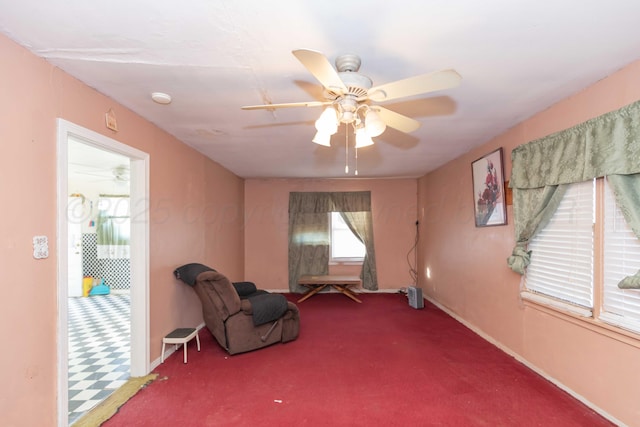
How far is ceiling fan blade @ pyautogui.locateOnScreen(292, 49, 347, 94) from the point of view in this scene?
1218 mm

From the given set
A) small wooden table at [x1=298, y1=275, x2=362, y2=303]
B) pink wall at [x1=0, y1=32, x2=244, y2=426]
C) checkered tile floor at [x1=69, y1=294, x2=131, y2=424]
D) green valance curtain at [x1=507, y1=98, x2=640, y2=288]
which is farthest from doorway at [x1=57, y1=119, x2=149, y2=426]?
green valance curtain at [x1=507, y1=98, x2=640, y2=288]

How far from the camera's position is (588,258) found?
222 centimetres

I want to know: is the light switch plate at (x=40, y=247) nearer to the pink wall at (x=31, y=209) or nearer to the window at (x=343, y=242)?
the pink wall at (x=31, y=209)

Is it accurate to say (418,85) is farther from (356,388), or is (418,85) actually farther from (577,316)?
(356,388)

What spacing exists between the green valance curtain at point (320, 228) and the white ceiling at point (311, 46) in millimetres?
3406

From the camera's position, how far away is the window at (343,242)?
6160 millimetres

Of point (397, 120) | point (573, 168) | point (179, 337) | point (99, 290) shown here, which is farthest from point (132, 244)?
point (99, 290)

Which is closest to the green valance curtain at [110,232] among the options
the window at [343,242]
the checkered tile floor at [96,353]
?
the checkered tile floor at [96,353]

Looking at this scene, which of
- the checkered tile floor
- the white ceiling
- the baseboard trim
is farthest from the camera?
the checkered tile floor

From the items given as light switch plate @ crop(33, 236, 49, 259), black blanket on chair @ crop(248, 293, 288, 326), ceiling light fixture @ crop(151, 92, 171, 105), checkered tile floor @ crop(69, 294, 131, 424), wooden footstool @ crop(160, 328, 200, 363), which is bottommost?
checkered tile floor @ crop(69, 294, 131, 424)

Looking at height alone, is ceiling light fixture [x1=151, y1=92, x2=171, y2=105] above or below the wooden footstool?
above

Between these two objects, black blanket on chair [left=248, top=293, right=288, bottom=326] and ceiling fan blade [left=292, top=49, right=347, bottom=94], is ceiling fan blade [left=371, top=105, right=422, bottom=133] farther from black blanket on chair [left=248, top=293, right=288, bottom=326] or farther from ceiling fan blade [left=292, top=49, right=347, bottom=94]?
black blanket on chair [left=248, top=293, right=288, bottom=326]

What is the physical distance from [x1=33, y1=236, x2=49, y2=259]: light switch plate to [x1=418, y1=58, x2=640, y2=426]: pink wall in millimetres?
3486

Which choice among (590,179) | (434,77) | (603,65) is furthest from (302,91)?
(590,179)
